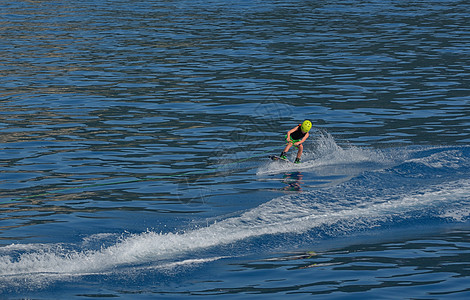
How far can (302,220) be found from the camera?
12570mm

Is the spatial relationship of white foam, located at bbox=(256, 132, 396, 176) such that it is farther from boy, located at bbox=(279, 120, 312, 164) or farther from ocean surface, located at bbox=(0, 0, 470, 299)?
boy, located at bbox=(279, 120, 312, 164)

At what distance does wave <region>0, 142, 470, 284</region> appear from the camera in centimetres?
1081

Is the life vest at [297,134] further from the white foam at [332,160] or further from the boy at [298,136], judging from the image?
the white foam at [332,160]

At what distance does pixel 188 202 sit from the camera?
14.2 metres

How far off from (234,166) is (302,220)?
15.1ft

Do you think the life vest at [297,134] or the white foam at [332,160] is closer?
the white foam at [332,160]

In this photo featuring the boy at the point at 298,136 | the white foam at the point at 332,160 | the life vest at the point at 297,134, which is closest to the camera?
the white foam at the point at 332,160

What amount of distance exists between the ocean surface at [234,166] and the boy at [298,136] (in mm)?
377

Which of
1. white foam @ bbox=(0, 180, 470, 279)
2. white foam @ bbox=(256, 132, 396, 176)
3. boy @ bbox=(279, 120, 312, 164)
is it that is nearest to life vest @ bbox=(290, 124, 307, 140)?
boy @ bbox=(279, 120, 312, 164)

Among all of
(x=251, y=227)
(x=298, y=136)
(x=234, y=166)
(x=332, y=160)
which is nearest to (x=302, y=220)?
(x=251, y=227)

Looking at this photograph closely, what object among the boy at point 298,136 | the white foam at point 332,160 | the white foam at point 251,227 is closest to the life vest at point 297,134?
the boy at point 298,136

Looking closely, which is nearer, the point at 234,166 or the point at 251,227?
the point at 251,227

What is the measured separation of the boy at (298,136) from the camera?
16969mm

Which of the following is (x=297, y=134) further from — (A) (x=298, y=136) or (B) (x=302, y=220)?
(B) (x=302, y=220)
